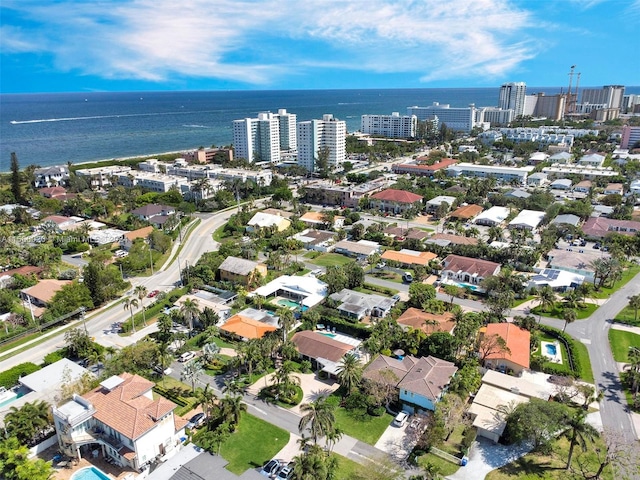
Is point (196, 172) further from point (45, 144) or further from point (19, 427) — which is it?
point (45, 144)

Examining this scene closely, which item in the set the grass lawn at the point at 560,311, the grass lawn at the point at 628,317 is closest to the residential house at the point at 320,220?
the grass lawn at the point at 560,311

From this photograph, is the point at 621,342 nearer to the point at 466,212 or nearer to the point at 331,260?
the point at 331,260

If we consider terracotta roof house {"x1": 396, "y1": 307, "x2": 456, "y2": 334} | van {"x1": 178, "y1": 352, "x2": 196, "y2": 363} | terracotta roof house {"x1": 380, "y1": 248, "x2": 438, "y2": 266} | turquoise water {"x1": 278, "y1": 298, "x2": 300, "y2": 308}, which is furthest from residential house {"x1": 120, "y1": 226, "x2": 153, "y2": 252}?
terracotta roof house {"x1": 396, "y1": 307, "x2": 456, "y2": 334}

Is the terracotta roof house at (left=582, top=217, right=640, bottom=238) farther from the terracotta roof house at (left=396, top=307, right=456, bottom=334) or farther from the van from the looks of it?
the van

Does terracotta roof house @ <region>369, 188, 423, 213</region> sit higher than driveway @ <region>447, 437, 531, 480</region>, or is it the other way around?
terracotta roof house @ <region>369, 188, 423, 213</region>

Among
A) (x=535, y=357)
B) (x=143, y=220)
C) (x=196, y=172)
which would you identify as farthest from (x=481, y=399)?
(x=196, y=172)

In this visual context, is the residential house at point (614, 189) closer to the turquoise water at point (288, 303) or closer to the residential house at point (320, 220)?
the residential house at point (320, 220)
